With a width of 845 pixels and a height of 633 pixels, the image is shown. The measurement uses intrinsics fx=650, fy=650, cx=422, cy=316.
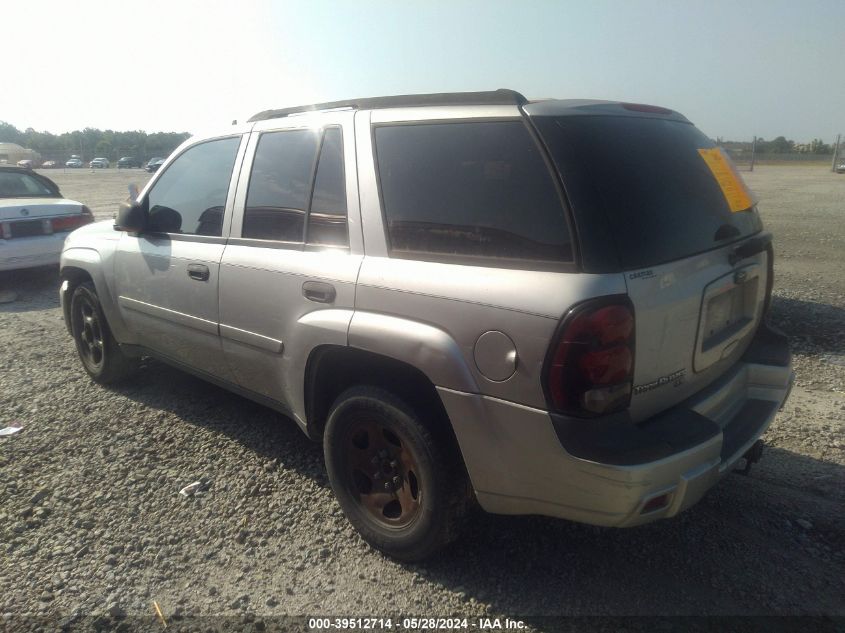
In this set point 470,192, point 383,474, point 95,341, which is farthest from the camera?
point 95,341

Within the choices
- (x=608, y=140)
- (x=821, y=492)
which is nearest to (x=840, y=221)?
(x=821, y=492)

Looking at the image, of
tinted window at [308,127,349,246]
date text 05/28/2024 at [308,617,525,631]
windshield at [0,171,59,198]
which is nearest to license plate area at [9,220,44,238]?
windshield at [0,171,59,198]

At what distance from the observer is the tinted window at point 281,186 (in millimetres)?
3236

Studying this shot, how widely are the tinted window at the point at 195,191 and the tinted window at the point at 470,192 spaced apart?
4.14 ft

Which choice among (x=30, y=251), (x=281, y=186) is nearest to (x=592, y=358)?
(x=281, y=186)

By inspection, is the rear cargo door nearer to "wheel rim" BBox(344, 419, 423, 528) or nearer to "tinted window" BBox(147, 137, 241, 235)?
"wheel rim" BBox(344, 419, 423, 528)

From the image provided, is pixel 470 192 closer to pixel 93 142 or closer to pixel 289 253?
pixel 289 253

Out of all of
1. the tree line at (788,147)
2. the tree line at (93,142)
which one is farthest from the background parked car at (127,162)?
the tree line at (788,147)

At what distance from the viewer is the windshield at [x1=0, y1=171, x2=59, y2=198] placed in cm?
888

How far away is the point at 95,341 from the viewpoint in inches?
196

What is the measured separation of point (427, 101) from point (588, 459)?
5.41 ft

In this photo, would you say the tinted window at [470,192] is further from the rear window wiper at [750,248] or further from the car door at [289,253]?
the rear window wiper at [750,248]

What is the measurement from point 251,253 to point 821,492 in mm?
3173

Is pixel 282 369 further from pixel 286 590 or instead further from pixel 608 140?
pixel 608 140
